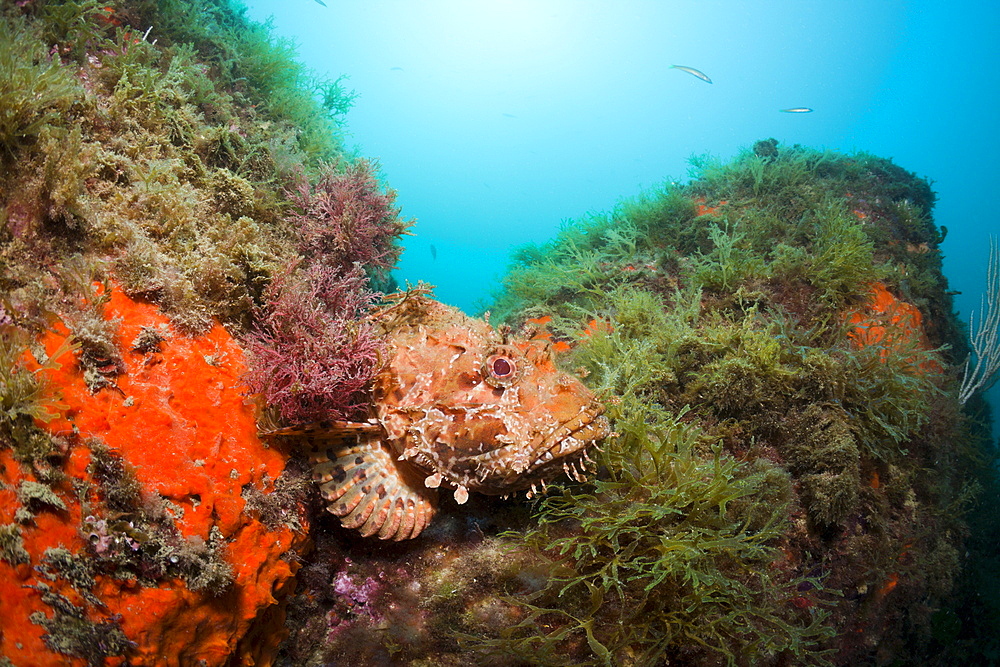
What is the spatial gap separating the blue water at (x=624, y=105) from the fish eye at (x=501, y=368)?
180ft

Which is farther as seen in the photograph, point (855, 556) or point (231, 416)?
point (855, 556)

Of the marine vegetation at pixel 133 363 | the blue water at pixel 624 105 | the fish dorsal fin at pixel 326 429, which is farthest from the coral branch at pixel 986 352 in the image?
the blue water at pixel 624 105

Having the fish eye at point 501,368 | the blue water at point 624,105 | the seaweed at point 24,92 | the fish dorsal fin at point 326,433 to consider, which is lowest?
the fish dorsal fin at point 326,433

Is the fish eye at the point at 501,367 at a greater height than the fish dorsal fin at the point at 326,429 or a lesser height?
greater

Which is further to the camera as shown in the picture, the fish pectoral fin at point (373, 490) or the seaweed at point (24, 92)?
the fish pectoral fin at point (373, 490)

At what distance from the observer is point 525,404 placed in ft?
10.4

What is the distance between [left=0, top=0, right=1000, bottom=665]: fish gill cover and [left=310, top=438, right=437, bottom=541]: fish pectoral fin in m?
0.23

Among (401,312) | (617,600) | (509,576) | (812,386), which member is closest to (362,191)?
(401,312)

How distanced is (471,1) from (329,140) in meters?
119

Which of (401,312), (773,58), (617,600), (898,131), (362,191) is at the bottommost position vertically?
(617,600)

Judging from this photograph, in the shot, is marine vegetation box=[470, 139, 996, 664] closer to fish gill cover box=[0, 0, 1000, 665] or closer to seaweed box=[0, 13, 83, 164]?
fish gill cover box=[0, 0, 1000, 665]

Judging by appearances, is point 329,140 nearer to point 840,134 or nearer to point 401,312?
point 401,312

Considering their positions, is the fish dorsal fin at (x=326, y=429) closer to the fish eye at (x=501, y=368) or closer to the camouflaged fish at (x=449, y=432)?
the camouflaged fish at (x=449, y=432)

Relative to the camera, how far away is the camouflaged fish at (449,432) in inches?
121
